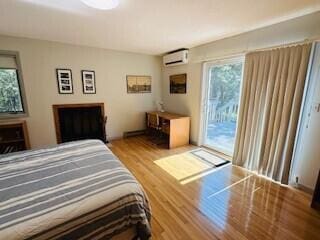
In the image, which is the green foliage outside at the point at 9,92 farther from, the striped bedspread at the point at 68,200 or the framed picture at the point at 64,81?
the striped bedspread at the point at 68,200

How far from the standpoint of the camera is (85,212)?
3.52 ft

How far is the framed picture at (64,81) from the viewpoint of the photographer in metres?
3.45

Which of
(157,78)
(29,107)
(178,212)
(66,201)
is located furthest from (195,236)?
(157,78)

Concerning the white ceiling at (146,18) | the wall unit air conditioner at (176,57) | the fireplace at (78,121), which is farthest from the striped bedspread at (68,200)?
the wall unit air conditioner at (176,57)

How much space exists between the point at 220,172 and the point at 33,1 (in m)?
3.33

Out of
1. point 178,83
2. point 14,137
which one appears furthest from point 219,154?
point 14,137

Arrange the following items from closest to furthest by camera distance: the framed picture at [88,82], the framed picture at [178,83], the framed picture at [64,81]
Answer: the framed picture at [64,81], the framed picture at [88,82], the framed picture at [178,83]

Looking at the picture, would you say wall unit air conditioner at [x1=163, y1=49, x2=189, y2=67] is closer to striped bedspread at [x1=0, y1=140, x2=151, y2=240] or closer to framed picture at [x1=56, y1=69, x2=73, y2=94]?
framed picture at [x1=56, y1=69, x2=73, y2=94]

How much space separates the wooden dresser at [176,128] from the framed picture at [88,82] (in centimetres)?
171

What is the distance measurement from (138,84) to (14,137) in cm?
288

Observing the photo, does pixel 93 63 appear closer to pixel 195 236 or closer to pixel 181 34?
pixel 181 34

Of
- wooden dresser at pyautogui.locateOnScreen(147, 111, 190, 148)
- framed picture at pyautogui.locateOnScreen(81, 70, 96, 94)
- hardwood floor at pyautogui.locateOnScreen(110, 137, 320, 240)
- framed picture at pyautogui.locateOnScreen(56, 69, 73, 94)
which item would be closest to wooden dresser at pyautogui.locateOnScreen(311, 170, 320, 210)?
hardwood floor at pyautogui.locateOnScreen(110, 137, 320, 240)

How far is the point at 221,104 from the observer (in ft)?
11.6

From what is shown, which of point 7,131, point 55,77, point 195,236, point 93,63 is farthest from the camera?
point 93,63
